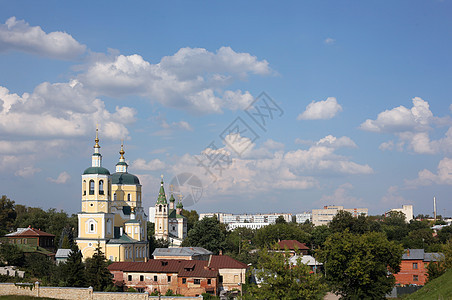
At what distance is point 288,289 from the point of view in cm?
2691

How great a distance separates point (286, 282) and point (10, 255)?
25.3m

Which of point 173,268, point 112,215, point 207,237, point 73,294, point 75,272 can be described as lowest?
point 73,294

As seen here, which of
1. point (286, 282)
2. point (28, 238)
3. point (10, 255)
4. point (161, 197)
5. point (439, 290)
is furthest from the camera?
point (161, 197)

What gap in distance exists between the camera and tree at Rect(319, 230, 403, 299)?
35375 millimetres

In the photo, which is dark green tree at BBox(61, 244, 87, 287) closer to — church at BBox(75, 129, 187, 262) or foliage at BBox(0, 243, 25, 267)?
foliage at BBox(0, 243, 25, 267)

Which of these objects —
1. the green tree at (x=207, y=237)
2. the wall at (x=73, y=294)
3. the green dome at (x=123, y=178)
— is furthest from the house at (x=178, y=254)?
the wall at (x=73, y=294)

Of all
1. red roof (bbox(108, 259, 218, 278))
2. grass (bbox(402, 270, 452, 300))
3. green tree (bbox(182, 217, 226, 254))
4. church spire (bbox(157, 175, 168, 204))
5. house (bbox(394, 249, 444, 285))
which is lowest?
house (bbox(394, 249, 444, 285))

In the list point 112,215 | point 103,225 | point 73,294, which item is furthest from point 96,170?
point 73,294

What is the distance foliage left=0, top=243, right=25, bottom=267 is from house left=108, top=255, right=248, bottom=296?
7.99 meters

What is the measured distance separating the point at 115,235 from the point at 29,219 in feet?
69.7

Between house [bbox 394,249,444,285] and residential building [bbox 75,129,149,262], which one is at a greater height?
residential building [bbox 75,129,149,262]

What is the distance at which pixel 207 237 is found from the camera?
5944cm

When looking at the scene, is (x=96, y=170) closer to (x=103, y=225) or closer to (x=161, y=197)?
(x=103, y=225)

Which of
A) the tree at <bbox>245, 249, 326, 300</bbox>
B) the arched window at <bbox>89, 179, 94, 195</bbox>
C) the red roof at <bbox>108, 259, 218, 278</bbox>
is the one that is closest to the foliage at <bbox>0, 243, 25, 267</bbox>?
the red roof at <bbox>108, 259, 218, 278</bbox>
